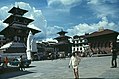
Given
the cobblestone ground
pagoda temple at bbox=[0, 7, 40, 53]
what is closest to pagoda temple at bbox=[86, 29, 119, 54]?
pagoda temple at bbox=[0, 7, 40, 53]

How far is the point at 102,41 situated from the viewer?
78.2m

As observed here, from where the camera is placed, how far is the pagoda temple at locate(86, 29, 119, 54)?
7494 cm

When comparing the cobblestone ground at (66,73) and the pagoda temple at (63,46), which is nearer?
the cobblestone ground at (66,73)

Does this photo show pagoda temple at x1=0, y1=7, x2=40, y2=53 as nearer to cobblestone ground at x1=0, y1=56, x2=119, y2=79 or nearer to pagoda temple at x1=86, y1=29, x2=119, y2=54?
pagoda temple at x1=86, y1=29, x2=119, y2=54

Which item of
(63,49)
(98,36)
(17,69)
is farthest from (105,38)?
(17,69)

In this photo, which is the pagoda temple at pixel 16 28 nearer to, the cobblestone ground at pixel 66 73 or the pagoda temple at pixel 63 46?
the pagoda temple at pixel 63 46

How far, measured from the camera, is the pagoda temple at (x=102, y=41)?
246 feet

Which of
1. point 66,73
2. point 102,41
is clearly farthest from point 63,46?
point 66,73

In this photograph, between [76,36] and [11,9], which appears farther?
[76,36]

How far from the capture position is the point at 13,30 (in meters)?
60.2

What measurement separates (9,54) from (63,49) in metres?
41.2

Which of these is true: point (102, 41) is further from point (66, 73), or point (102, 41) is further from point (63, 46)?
point (66, 73)

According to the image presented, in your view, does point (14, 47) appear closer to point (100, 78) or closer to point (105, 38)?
point (105, 38)

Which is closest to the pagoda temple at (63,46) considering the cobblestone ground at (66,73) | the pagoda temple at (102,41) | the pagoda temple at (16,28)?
the pagoda temple at (102,41)
